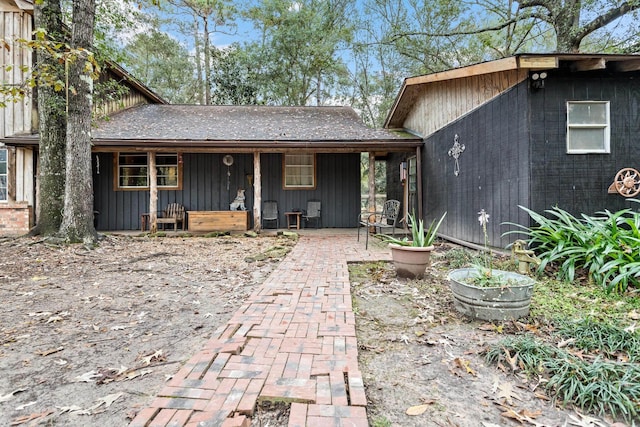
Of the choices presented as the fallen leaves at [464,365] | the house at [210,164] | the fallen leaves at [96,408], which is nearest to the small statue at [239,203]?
the house at [210,164]

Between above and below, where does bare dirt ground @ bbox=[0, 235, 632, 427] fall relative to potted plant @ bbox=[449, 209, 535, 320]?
below

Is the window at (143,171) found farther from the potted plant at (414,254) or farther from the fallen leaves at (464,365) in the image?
the fallen leaves at (464,365)

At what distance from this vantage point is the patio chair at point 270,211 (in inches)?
347

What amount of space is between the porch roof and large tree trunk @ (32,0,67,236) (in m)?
0.84

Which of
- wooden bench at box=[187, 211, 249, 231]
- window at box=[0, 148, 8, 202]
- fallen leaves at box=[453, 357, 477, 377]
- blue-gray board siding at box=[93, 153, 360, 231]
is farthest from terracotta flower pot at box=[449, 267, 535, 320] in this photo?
window at box=[0, 148, 8, 202]

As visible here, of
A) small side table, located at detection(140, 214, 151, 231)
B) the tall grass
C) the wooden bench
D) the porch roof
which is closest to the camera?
the tall grass

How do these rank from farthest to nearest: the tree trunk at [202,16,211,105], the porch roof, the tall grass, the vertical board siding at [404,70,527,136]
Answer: the tree trunk at [202,16,211,105] → the porch roof → the vertical board siding at [404,70,527,136] → the tall grass

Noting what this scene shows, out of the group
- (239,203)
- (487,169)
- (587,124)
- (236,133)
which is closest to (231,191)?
(239,203)

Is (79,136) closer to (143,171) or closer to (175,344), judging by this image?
(143,171)

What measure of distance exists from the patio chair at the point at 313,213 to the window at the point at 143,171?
3694 millimetres

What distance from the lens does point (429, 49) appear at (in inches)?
527

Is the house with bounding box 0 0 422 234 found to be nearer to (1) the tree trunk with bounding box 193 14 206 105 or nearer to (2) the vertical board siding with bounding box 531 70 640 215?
(2) the vertical board siding with bounding box 531 70 640 215

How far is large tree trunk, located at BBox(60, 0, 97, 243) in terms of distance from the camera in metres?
5.71

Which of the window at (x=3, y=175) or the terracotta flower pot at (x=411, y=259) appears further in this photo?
the window at (x=3, y=175)
